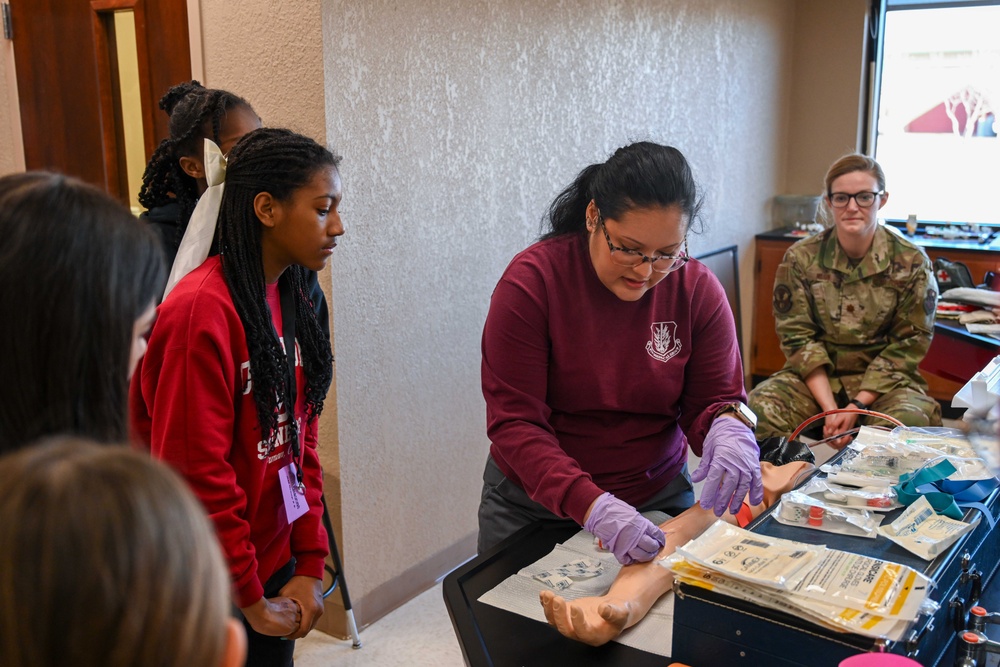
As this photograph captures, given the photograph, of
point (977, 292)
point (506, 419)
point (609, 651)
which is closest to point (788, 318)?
point (977, 292)

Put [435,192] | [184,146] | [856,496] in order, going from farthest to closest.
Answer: [435,192] → [184,146] → [856,496]

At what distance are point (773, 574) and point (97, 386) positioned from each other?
2.31 feet

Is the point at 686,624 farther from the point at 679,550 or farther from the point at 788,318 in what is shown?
the point at 788,318


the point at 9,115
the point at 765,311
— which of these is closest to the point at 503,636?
the point at 9,115

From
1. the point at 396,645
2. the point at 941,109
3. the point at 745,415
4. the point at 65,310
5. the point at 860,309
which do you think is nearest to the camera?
the point at 65,310

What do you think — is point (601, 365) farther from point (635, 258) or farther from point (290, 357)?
point (290, 357)

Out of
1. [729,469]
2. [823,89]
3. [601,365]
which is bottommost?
[729,469]

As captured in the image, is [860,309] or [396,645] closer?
[396,645]

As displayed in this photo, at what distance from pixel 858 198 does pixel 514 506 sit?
73.1 inches

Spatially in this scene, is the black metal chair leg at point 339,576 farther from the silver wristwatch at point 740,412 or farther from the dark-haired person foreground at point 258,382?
the silver wristwatch at point 740,412

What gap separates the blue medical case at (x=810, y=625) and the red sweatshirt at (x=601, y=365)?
39 cm

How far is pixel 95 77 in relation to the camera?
8.12 ft

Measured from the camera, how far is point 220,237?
1.31 metres

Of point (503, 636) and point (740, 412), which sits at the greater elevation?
point (740, 412)
